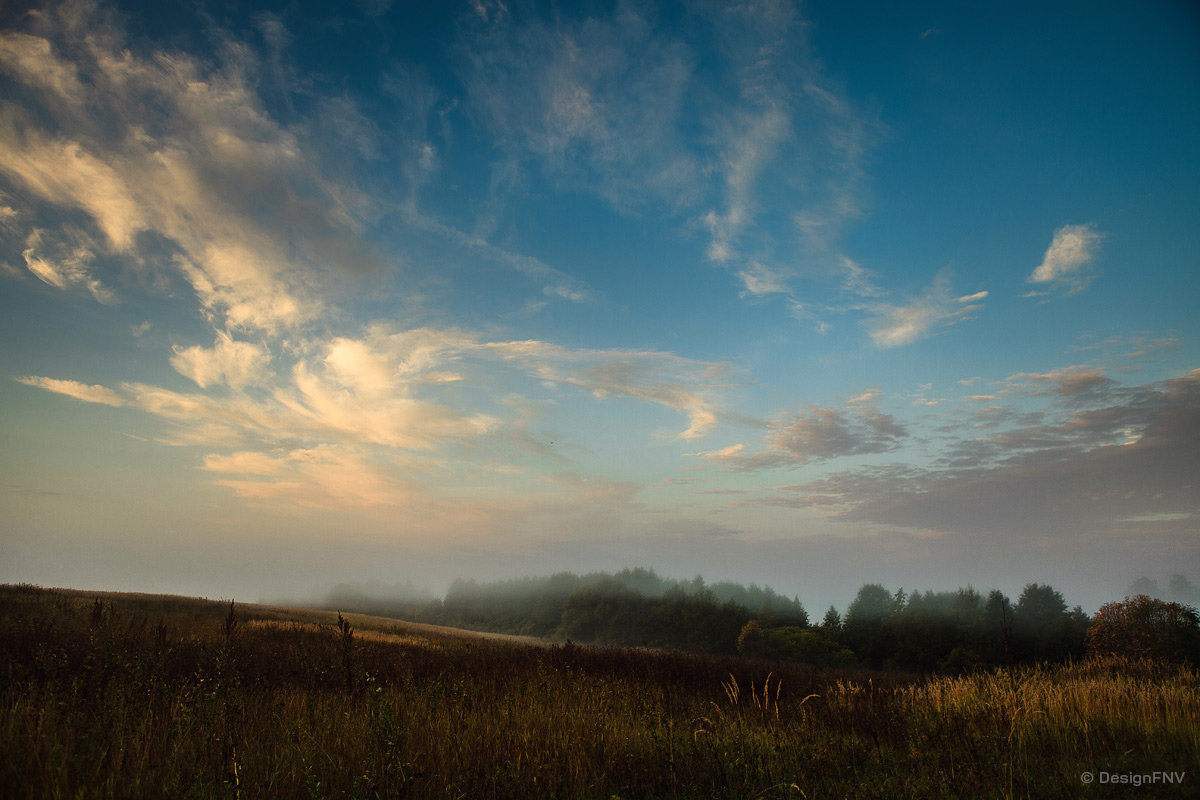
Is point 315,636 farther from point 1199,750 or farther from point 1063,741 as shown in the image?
point 1199,750

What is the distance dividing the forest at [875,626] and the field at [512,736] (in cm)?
1638

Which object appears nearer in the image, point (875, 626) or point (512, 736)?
point (512, 736)

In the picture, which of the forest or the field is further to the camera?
the forest

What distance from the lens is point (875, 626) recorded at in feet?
202

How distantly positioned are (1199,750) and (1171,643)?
27649mm

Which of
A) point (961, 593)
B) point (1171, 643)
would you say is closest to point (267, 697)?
point (1171, 643)

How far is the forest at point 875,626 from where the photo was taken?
2758 cm

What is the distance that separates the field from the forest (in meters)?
16.4

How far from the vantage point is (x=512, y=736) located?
6.21 metres

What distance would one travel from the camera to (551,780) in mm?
4840

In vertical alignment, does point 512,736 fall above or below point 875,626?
above

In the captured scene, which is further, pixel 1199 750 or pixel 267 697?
pixel 267 697

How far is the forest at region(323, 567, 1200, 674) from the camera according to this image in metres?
27.6

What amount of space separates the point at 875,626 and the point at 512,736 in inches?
2757
